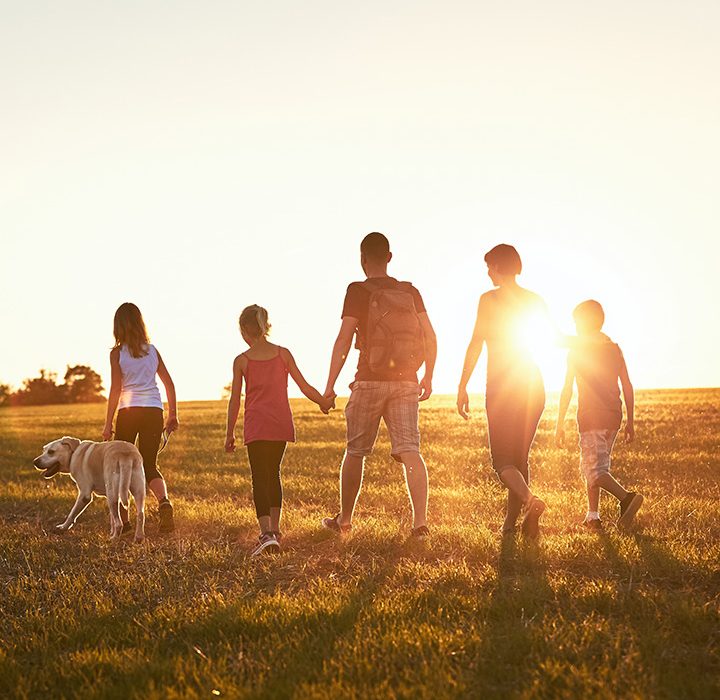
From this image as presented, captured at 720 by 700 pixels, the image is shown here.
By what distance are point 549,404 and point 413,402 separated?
2778 cm

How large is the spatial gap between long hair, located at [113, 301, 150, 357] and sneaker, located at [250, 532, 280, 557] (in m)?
2.72

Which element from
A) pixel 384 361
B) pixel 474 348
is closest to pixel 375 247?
pixel 384 361

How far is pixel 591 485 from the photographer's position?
9039 millimetres

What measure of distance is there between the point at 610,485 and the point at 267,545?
362 cm

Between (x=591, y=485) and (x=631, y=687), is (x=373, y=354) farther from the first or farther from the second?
(x=631, y=687)

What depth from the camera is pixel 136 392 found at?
31.4ft

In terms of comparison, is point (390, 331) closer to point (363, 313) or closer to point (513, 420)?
point (363, 313)

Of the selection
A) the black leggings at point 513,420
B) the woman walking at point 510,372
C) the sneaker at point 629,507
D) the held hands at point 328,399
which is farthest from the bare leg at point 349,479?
the sneaker at point 629,507

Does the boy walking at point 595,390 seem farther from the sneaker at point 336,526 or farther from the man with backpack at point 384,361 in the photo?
the sneaker at point 336,526

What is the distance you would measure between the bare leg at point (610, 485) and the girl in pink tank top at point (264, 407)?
314 cm

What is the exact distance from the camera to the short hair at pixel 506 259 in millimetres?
8148

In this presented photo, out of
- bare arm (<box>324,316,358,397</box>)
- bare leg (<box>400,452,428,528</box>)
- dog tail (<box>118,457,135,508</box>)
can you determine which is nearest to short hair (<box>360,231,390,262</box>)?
bare arm (<box>324,316,358,397</box>)

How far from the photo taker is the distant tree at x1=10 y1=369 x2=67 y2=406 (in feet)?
232

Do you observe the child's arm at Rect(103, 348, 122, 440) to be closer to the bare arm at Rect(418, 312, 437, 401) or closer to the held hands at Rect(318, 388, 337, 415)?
the held hands at Rect(318, 388, 337, 415)
